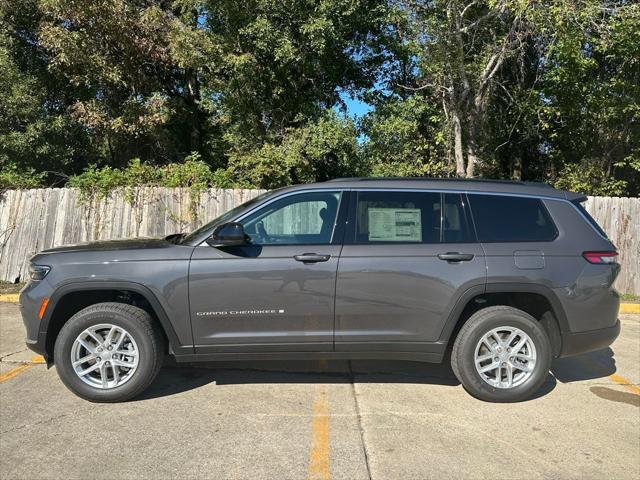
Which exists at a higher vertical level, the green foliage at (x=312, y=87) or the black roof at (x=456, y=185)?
the green foliage at (x=312, y=87)

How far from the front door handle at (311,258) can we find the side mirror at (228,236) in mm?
474

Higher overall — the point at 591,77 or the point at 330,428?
the point at 591,77

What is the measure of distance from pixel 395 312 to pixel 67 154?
10.6m

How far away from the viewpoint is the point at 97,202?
Result: 30.6 ft

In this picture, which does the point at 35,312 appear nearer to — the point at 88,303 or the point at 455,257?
the point at 88,303

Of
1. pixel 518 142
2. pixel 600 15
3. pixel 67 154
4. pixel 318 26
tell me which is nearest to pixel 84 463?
pixel 318 26

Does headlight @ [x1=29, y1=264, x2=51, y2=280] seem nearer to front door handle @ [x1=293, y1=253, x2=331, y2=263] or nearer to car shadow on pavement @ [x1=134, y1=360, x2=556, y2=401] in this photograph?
car shadow on pavement @ [x1=134, y1=360, x2=556, y2=401]

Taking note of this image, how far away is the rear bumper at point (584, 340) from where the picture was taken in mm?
4469

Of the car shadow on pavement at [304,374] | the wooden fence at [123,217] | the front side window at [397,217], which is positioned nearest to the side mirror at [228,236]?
the front side window at [397,217]

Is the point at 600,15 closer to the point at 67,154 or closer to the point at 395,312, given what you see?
the point at 395,312

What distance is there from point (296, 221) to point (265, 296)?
29.4 inches

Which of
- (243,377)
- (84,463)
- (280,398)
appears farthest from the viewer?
(243,377)

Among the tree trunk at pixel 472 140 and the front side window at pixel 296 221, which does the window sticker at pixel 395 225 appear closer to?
the front side window at pixel 296 221

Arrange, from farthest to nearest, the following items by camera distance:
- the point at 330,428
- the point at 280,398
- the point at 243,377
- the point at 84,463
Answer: the point at 243,377, the point at 280,398, the point at 330,428, the point at 84,463
